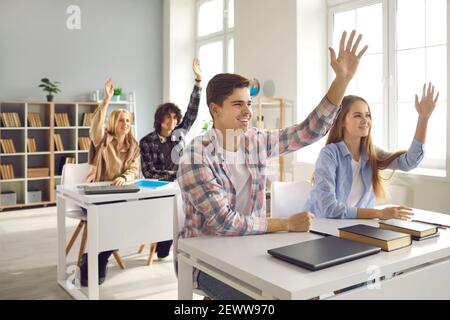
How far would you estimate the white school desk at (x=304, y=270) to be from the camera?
1.18 m

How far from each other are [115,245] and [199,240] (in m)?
1.51

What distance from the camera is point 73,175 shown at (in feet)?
11.8

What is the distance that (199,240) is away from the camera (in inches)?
62.6

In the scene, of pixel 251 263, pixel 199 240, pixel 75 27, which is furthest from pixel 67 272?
pixel 75 27

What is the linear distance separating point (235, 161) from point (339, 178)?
0.69 m

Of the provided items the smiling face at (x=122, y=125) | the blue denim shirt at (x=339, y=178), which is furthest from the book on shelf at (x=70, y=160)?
the blue denim shirt at (x=339, y=178)

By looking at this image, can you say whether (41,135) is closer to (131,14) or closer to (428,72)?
(131,14)

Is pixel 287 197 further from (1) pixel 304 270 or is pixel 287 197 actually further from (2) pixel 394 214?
(1) pixel 304 270

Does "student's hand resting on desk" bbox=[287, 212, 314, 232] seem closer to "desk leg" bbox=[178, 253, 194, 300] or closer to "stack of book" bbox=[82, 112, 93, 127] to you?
"desk leg" bbox=[178, 253, 194, 300]

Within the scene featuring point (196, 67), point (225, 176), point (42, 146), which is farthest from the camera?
point (42, 146)

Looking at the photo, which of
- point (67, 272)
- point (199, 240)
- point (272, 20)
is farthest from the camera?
point (272, 20)

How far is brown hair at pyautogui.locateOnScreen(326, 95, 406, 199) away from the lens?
2.32m

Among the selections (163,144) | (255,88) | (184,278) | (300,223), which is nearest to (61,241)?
(163,144)

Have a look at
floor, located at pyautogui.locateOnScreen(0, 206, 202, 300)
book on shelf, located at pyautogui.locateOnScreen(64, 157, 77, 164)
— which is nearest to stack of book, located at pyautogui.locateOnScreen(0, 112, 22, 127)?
book on shelf, located at pyautogui.locateOnScreen(64, 157, 77, 164)
